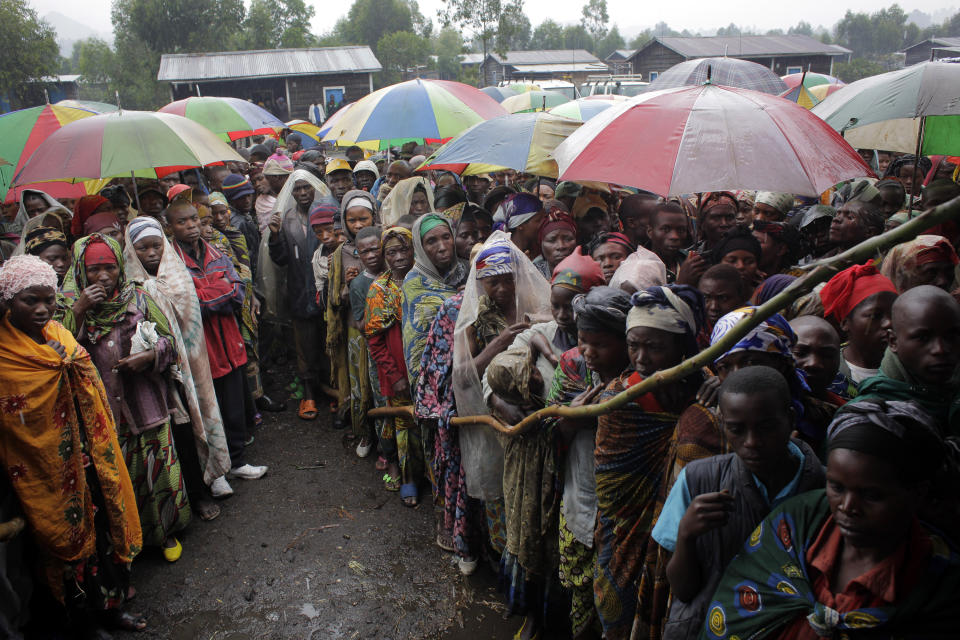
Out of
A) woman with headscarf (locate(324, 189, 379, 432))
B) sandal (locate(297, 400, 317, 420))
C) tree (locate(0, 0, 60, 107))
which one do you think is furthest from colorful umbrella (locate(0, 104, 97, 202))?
tree (locate(0, 0, 60, 107))

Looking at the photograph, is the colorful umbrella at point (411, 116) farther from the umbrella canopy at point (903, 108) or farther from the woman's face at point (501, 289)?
the umbrella canopy at point (903, 108)

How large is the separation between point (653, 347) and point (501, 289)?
3.94ft

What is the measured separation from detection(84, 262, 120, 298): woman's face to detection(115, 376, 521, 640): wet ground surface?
1.81m

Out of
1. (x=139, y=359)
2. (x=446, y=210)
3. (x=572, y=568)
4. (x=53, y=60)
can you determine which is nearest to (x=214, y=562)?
(x=139, y=359)

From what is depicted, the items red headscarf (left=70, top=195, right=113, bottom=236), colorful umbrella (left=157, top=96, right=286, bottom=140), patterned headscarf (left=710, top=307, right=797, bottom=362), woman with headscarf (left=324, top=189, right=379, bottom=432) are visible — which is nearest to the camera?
patterned headscarf (left=710, top=307, right=797, bottom=362)

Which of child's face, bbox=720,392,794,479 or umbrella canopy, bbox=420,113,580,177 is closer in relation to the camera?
child's face, bbox=720,392,794,479

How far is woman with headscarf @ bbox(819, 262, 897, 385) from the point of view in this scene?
2.57 metres

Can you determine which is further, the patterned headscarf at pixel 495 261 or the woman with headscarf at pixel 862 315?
the patterned headscarf at pixel 495 261

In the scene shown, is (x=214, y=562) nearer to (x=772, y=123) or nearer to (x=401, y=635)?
(x=401, y=635)

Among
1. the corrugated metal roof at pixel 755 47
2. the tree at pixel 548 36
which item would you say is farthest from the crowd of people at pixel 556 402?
the tree at pixel 548 36

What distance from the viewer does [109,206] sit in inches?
195

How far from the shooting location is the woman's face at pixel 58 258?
3.93m

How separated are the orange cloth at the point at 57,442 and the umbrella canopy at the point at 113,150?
1357mm

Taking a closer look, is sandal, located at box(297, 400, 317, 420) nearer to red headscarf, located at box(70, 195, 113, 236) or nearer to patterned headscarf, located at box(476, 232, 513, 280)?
red headscarf, located at box(70, 195, 113, 236)
